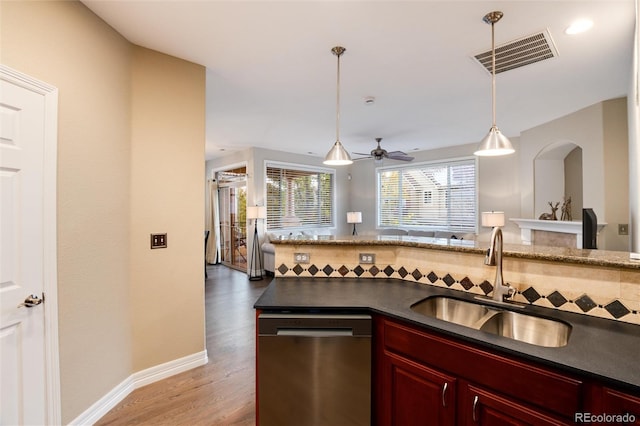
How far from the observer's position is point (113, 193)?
7.16 feet

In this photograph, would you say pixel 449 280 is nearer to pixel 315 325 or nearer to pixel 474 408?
pixel 474 408

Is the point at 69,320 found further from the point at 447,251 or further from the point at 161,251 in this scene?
the point at 447,251

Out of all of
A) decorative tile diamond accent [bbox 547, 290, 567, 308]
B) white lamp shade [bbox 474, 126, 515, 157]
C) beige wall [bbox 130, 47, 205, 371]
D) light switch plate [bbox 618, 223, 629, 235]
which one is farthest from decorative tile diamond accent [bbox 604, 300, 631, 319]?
light switch plate [bbox 618, 223, 629, 235]

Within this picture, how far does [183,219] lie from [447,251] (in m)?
2.19

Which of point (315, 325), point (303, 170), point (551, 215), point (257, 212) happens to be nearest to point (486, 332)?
point (315, 325)

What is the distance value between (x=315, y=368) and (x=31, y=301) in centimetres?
161

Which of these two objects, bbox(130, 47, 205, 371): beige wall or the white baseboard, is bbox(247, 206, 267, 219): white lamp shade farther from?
the white baseboard

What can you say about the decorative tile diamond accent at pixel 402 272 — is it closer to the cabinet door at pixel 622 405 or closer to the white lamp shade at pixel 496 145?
the white lamp shade at pixel 496 145

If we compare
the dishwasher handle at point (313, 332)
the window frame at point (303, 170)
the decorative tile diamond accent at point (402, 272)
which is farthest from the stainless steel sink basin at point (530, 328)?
the window frame at point (303, 170)

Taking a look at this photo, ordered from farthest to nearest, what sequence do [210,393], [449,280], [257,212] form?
1. [257,212]
2. [210,393]
3. [449,280]

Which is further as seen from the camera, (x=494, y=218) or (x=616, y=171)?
(x=494, y=218)

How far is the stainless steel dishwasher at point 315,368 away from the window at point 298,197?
5.15 meters

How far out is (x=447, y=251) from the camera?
6.50ft

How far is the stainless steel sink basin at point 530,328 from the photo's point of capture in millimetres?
1438
